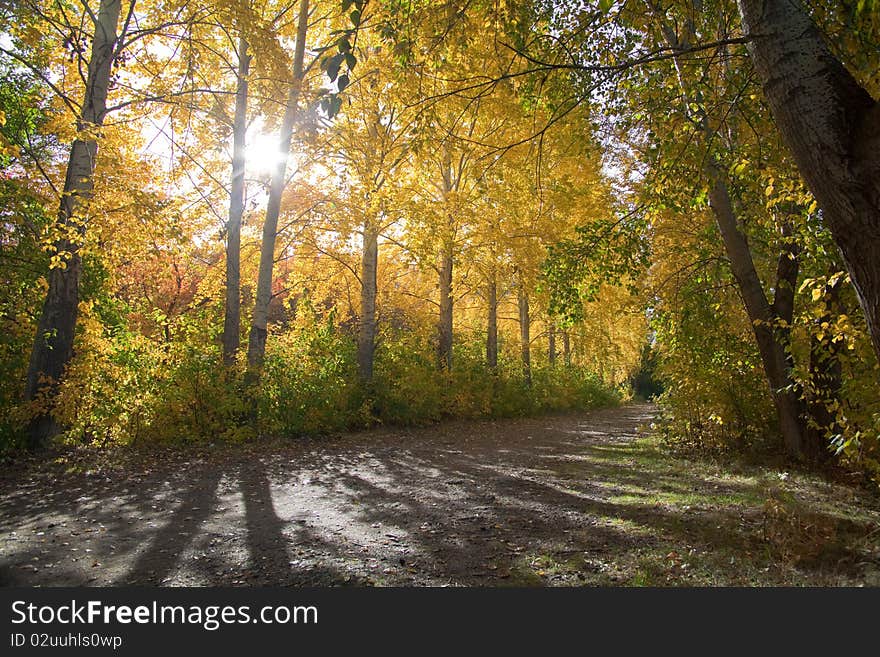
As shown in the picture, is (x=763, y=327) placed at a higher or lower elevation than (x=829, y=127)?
lower

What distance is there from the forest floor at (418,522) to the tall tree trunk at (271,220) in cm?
250

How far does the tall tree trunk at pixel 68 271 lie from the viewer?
7418 mm

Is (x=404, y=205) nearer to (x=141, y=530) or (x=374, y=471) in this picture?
(x=374, y=471)

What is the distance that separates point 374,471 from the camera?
7.38m

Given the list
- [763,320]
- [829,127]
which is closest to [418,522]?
[829,127]

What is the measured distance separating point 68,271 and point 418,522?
6683mm

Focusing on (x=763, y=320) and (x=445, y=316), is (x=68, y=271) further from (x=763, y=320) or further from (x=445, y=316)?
(x=763, y=320)

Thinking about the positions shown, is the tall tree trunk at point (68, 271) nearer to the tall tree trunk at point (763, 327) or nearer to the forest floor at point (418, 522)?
the forest floor at point (418, 522)

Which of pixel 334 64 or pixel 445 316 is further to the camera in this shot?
pixel 445 316

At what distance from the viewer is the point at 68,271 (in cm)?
786

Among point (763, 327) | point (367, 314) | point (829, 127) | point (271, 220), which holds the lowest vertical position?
point (763, 327)

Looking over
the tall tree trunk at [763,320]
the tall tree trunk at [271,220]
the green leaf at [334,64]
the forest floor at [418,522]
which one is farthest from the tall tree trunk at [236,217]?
the green leaf at [334,64]

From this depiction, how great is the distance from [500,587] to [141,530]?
326 cm

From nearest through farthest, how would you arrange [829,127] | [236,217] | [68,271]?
[829,127], [68,271], [236,217]
